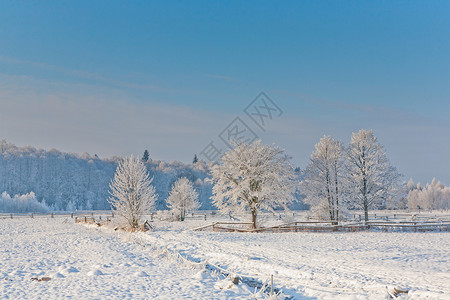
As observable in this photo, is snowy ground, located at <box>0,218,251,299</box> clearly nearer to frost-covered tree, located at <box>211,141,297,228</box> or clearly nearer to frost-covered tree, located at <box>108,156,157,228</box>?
frost-covered tree, located at <box>108,156,157,228</box>

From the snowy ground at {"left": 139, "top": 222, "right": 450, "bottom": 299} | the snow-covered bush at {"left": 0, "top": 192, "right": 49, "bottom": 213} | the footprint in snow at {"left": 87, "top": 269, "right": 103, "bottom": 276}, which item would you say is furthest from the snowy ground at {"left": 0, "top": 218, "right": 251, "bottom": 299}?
the snow-covered bush at {"left": 0, "top": 192, "right": 49, "bottom": 213}

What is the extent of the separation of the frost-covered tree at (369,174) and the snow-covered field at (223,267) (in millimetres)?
14969

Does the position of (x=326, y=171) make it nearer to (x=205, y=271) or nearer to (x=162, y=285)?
(x=205, y=271)

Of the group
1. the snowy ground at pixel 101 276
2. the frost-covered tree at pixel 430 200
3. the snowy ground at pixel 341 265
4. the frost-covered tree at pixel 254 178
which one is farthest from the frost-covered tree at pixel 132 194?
the frost-covered tree at pixel 430 200

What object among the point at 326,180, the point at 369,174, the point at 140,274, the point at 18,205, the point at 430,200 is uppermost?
the point at 369,174

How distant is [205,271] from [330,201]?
25.3 metres

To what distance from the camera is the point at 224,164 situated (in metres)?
35.8

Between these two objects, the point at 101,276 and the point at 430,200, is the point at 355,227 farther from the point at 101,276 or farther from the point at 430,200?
the point at 430,200

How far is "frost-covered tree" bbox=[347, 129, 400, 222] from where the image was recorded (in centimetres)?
3762

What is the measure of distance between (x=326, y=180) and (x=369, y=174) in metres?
4.81

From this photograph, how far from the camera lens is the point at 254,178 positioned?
3428cm

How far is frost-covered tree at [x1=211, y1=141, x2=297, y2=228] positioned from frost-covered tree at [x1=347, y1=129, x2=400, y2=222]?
7818 mm

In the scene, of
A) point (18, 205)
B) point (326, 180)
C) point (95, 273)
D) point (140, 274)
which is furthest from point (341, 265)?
point (18, 205)

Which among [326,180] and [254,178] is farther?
[326,180]
